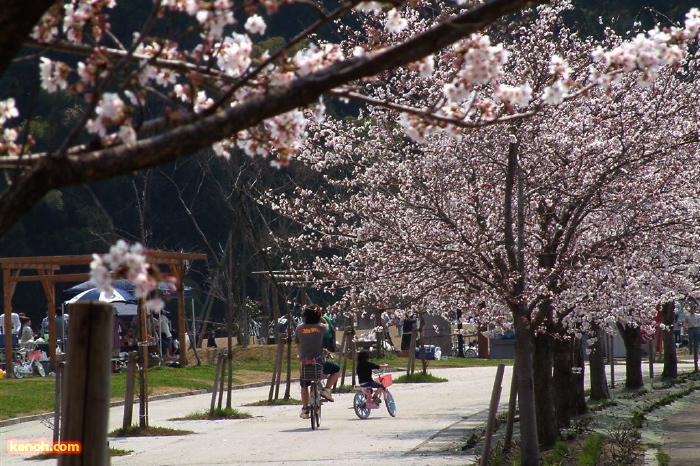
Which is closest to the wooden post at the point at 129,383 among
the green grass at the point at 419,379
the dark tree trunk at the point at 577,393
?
the dark tree trunk at the point at 577,393

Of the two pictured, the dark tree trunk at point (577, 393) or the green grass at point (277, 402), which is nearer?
the dark tree trunk at point (577, 393)

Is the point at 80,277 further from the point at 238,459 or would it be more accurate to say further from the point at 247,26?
the point at 247,26

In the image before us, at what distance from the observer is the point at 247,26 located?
15.9 feet

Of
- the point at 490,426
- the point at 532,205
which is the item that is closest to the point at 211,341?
the point at 532,205

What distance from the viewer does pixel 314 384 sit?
14969mm

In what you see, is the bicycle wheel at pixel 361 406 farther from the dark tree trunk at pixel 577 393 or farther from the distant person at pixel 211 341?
the distant person at pixel 211 341

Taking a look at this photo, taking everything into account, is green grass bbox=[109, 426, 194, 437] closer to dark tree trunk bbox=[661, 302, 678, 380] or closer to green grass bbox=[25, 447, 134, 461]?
green grass bbox=[25, 447, 134, 461]

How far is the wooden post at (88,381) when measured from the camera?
442 centimetres

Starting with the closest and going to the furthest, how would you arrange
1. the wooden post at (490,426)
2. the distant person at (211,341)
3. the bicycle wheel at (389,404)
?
the wooden post at (490,426), the bicycle wheel at (389,404), the distant person at (211,341)

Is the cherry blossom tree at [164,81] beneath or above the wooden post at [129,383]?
above

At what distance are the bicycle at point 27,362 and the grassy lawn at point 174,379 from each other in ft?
1.93

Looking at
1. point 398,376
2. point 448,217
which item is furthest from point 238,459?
point 398,376

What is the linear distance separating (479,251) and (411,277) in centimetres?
120

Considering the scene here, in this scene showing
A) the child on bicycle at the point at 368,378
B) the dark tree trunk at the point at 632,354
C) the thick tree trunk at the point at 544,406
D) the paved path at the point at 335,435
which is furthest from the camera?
the dark tree trunk at the point at 632,354
